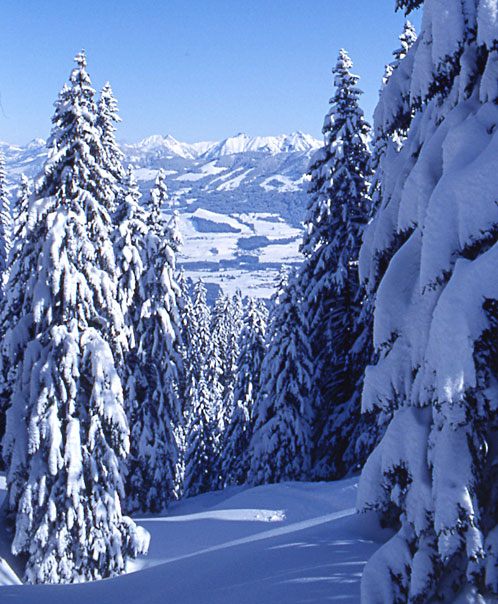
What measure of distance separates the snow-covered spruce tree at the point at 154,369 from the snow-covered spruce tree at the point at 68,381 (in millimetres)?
7555

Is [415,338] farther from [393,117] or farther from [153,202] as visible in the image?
[153,202]

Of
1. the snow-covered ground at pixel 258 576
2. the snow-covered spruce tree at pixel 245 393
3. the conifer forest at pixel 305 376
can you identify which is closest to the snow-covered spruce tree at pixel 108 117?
the conifer forest at pixel 305 376

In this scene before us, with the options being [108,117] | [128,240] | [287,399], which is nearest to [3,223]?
[108,117]

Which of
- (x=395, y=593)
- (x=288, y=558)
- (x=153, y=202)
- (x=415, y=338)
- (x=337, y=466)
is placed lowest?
(x=337, y=466)

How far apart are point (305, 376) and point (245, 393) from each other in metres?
9.21

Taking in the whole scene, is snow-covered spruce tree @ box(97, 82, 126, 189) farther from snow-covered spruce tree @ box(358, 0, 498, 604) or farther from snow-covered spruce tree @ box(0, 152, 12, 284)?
snow-covered spruce tree @ box(358, 0, 498, 604)

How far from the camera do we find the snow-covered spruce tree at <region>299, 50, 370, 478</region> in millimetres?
17734

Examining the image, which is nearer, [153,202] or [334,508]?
[334,508]

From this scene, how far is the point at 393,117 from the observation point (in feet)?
17.6

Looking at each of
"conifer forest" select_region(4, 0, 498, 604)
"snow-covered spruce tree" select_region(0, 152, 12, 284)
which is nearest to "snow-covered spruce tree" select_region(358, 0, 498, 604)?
"conifer forest" select_region(4, 0, 498, 604)

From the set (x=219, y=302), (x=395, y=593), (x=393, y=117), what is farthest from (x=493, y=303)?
(x=219, y=302)

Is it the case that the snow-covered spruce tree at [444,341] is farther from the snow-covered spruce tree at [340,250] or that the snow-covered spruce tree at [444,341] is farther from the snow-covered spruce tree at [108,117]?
the snow-covered spruce tree at [108,117]

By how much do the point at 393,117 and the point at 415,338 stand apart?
8.52 feet

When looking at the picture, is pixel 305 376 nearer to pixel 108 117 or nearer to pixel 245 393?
pixel 245 393
